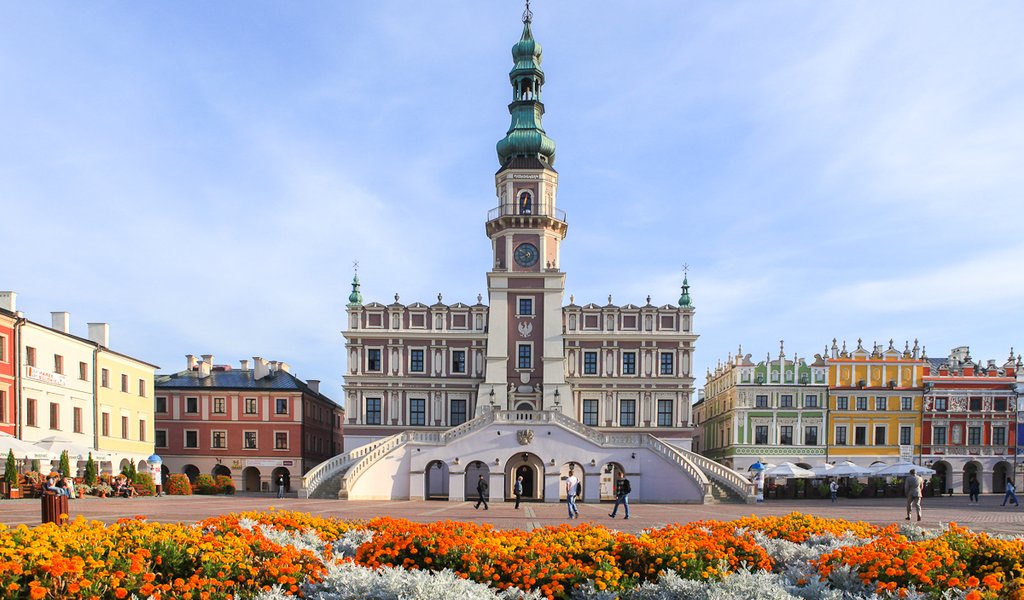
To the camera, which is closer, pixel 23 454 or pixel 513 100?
pixel 23 454

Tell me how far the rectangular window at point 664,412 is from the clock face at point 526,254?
13313 mm

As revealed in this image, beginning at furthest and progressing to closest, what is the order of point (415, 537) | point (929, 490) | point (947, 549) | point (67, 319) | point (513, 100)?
point (513, 100)
point (929, 490)
point (67, 319)
point (415, 537)
point (947, 549)

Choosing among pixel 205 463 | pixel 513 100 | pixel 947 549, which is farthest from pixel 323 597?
pixel 205 463

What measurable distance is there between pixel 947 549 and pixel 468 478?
151ft

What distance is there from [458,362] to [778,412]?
25600 millimetres

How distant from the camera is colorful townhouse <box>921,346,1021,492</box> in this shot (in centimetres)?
6303

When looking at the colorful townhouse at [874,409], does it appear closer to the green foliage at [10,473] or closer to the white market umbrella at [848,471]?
the white market umbrella at [848,471]

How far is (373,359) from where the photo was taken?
5744cm

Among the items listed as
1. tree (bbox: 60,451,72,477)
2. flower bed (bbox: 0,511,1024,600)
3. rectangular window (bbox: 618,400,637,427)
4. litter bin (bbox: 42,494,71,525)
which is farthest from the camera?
rectangular window (bbox: 618,400,637,427)

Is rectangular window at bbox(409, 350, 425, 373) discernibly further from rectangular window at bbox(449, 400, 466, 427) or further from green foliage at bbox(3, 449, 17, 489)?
green foliage at bbox(3, 449, 17, 489)

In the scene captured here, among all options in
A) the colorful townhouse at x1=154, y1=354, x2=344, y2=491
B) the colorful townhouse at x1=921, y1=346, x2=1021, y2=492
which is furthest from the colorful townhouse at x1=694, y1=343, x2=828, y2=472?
the colorful townhouse at x1=154, y1=354, x2=344, y2=491

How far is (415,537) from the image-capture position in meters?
11.5

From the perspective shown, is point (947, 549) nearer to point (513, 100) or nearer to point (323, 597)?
point (323, 597)

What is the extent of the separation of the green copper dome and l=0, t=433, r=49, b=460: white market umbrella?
34.7 metres
